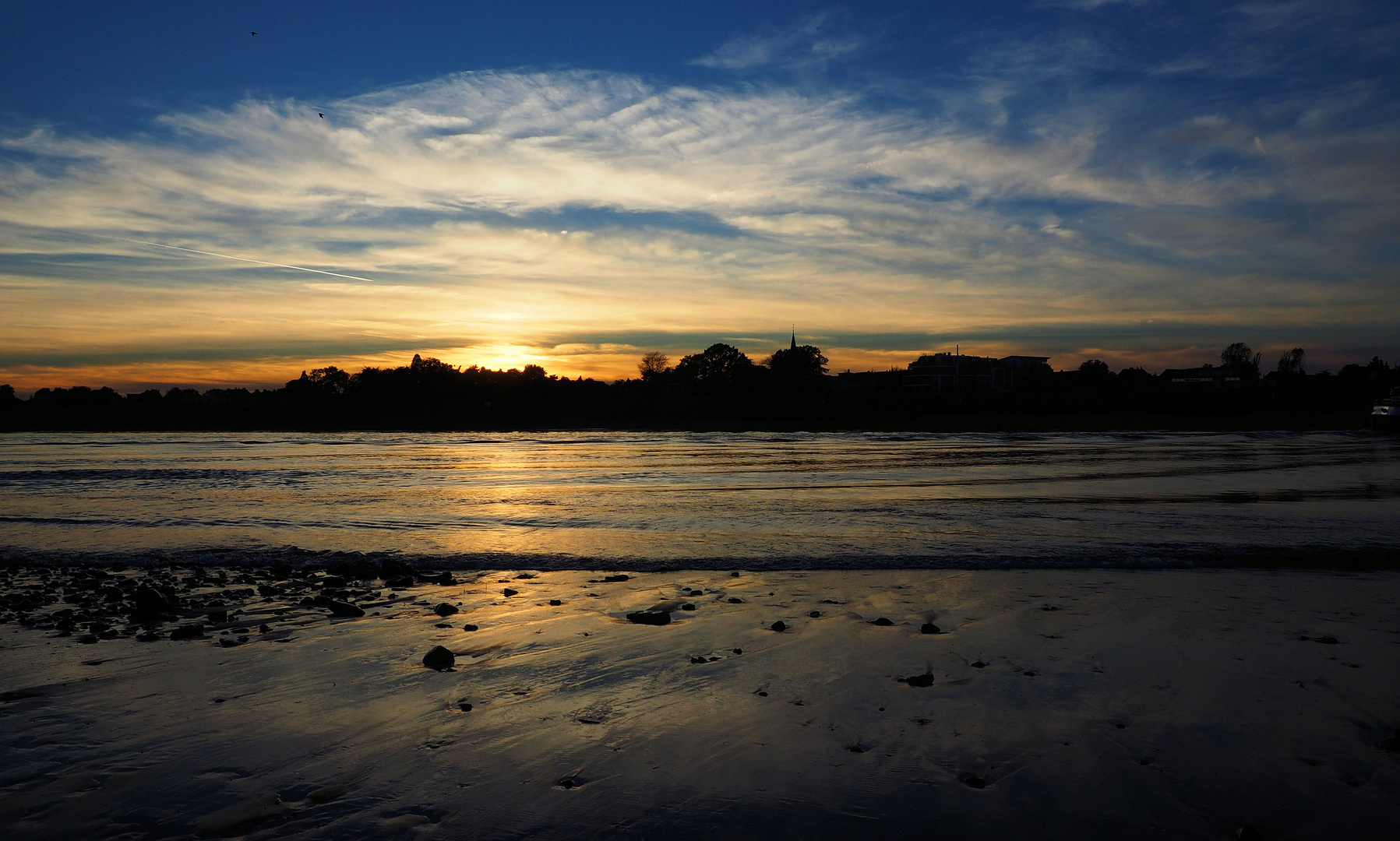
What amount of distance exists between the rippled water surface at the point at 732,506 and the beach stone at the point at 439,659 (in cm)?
468

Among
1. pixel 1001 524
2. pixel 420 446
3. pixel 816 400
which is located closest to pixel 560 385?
pixel 816 400

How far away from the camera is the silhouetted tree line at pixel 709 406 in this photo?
74.1 m

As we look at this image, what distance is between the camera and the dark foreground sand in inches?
163

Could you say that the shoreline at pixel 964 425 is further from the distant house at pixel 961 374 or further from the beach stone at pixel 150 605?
the distant house at pixel 961 374

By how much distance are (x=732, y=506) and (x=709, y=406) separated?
75964mm

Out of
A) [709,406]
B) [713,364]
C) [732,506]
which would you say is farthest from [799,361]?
[732,506]

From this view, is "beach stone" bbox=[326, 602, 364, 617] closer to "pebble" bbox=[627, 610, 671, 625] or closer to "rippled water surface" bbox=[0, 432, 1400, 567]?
"pebble" bbox=[627, 610, 671, 625]

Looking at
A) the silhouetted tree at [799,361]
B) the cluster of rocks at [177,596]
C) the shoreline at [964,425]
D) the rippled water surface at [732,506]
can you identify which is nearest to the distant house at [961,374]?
the silhouetted tree at [799,361]

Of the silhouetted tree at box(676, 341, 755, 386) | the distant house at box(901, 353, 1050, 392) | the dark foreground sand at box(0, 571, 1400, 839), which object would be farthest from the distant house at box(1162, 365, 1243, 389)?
the dark foreground sand at box(0, 571, 1400, 839)

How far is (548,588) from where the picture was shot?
31.8 ft

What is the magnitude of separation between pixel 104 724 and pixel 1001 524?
13.0m

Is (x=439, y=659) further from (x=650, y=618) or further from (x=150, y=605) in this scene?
(x=150, y=605)

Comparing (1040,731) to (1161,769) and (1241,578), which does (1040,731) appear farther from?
(1241,578)

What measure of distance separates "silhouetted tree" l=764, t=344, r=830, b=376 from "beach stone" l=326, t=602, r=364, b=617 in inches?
5840
